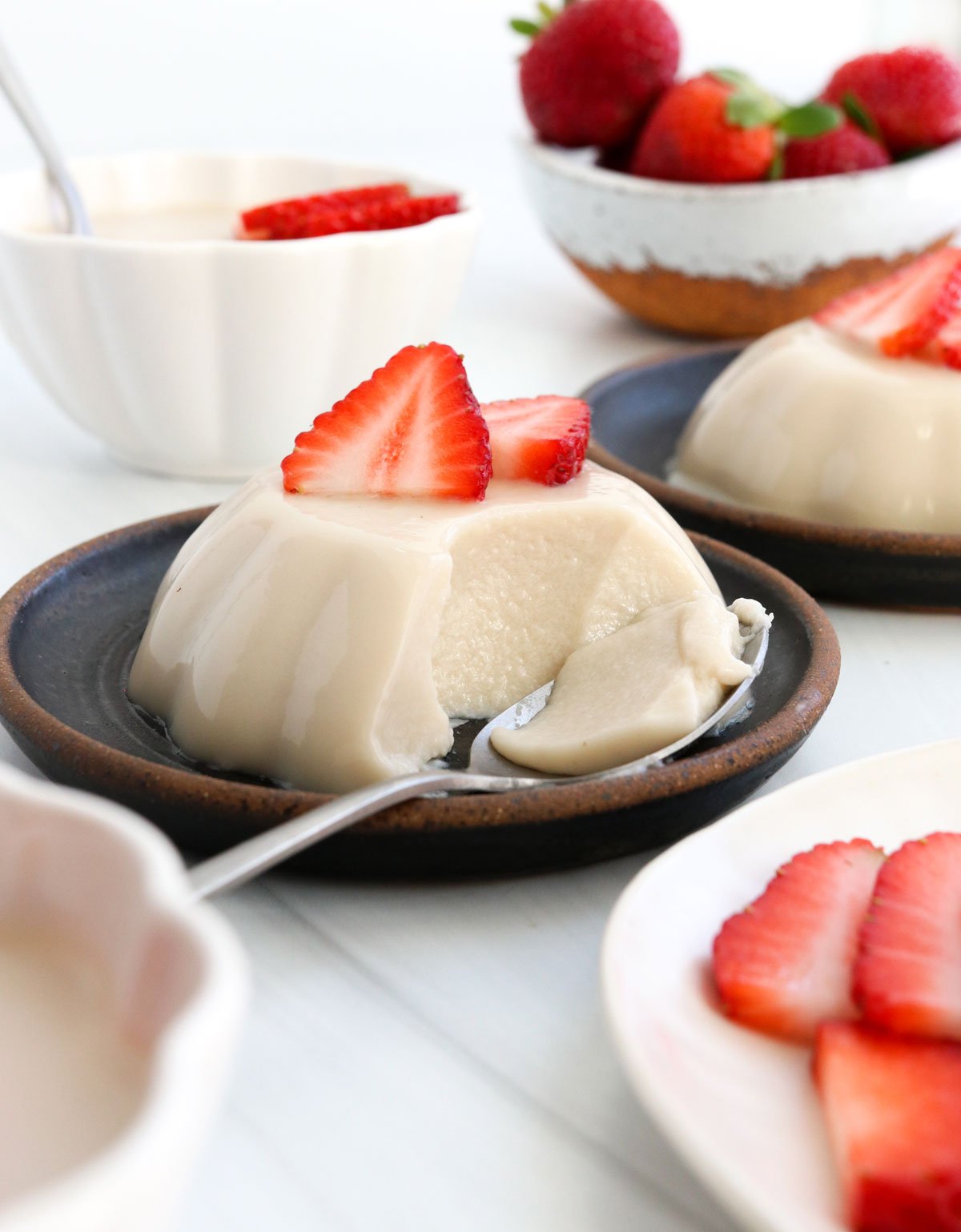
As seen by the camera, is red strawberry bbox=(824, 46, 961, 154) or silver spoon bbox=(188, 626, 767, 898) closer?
silver spoon bbox=(188, 626, 767, 898)

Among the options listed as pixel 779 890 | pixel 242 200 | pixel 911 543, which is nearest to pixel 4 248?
pixel 242 200

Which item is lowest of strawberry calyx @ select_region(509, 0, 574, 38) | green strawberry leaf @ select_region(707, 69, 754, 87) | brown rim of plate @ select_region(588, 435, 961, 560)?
brown rim of plate @ select_region(588, 435, 961, 560)

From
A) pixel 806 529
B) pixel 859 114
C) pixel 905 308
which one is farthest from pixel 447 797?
pixel 859 114

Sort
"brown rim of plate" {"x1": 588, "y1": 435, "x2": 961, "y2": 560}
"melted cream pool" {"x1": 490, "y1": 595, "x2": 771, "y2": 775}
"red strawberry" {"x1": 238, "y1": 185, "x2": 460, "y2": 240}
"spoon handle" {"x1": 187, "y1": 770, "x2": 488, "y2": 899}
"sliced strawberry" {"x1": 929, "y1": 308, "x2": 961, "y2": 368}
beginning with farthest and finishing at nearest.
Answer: "red strawberry" {"x1": 238, "y1": 185, "x2": 460, "y2": 240}
"sliced strawberry" {"x1": 929, "y1": 308, "x2": 961, "y2": 368}
"brown rim of plate" {"x1": 588, "y1": 435, "x2": 961, "y2": 560}
"melted cream pool" {"x1": 490, "y1": 595, "x2": 771, "y2": 775}
"spoon handle" {"x1": 187, "y1": 770, "x2": 488, "y2": 899}

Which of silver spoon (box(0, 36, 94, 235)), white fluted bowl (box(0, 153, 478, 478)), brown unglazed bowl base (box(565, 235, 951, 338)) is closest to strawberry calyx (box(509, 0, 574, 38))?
brown unglazed bowl base (box(565, 235, 951, 338))

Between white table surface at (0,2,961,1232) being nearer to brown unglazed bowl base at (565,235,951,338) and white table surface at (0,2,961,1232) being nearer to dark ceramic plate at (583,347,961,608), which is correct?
dark ceramic plate at (583,347,961,608)

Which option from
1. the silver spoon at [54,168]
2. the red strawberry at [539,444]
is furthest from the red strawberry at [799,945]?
the silver spoon at [54,168]

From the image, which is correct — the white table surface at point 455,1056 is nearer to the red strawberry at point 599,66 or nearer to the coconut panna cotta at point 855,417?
the coconut panna cotta at point 855,417

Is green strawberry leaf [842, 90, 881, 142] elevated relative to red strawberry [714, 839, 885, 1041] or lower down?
elevated
